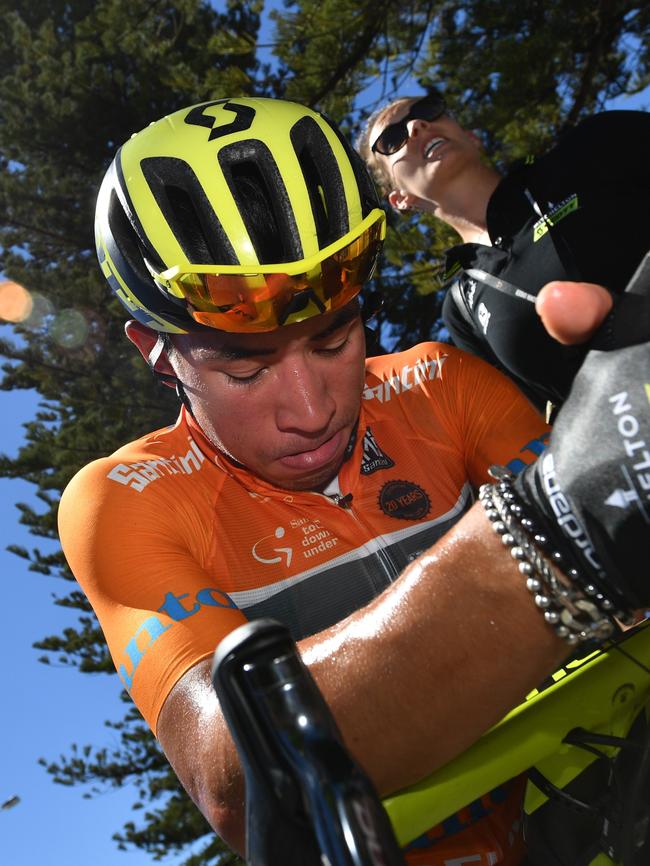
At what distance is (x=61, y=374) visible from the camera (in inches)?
531

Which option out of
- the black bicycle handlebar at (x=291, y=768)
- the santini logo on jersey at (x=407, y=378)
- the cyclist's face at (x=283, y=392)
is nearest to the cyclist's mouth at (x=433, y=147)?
the santini logo on jersey at (x=407, y=378)

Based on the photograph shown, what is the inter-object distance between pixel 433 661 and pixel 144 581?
3.15 ft

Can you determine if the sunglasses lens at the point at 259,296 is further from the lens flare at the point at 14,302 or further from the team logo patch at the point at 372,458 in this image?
the lens flare at the point at 14,302

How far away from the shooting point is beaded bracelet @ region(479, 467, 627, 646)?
1.24 metres

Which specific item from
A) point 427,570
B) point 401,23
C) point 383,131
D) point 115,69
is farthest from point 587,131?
point 115,69

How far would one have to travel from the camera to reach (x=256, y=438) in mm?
2512

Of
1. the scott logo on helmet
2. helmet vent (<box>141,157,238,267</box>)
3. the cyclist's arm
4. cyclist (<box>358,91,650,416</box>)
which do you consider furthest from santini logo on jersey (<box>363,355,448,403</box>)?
the cyclist's arm

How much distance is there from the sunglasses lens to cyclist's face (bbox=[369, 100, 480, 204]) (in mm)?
2426

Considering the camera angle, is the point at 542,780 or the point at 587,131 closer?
the point at 542,780

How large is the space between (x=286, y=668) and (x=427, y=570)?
0.52 m

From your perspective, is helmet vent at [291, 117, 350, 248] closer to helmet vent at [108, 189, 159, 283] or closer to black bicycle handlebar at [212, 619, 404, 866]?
helmet vent at [108, 189, 159, 283]

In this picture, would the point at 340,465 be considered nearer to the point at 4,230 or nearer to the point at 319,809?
the point at 319,809

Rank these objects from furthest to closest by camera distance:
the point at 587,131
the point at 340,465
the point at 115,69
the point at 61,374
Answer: the point at 61,374
the point at 115,69
the point at 587,131
the point at 340,465

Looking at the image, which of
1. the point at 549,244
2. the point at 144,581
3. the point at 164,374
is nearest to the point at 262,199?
the point at 164,374
